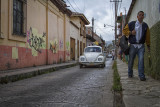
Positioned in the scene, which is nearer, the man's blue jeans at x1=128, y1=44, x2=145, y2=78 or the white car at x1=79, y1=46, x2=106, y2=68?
the man's blue jeans at x1=128, y1=44, x2=145, y2=78

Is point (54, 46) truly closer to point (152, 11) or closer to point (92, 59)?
point (92, 59)

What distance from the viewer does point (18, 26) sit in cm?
965

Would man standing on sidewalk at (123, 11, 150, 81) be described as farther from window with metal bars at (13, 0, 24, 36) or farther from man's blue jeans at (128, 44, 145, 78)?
window with metal bars at (13, 0, 24, 36)

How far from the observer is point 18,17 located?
31.7 feet

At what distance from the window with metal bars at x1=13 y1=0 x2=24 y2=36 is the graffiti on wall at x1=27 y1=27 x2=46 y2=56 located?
79 cm

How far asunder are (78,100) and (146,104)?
4.00 ft

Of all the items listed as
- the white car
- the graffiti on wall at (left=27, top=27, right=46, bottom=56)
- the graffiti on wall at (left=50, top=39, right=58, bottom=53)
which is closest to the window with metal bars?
the graffiti on wall at (left=27, top=27, right=46, bottom=56)

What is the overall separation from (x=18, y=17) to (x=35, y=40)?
221 centimetres

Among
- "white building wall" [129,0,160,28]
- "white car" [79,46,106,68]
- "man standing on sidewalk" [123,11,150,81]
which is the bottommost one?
"white car" [79,46,106,68]

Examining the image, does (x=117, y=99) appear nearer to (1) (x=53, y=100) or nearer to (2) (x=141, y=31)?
(1) (x=53, y=100)

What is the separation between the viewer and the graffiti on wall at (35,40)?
1082 cm

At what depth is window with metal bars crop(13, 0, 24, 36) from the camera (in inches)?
365

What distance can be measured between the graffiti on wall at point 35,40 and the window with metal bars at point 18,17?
0.79m

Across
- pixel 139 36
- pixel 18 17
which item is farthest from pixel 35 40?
pixel 139 36
